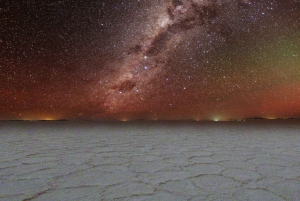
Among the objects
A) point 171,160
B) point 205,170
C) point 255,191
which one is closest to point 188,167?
point 205,170

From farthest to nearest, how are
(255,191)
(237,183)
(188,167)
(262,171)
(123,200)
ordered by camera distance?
(188,167) → (262,171) → (237,183) → (255,191) → (123,200)

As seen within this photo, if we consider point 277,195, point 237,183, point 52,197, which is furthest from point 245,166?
point 52,197

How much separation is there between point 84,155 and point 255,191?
189cm

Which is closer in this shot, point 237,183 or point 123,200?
point 123,200

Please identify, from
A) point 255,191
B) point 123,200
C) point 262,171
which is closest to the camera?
point 123,200

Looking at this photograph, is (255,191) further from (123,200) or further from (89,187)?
(89,187)

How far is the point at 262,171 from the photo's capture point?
2.01 metres

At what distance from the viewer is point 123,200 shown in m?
1.37

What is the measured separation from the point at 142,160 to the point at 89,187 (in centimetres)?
92

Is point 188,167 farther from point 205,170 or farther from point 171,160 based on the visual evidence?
point 171,160

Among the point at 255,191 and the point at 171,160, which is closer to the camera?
the point at 255,191

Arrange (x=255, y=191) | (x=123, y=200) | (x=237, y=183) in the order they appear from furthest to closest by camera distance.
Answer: (x=237, y=183) → (x=255, y=191) → (x=123, y=200)

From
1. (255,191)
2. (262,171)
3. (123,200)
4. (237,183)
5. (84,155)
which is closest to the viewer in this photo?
(123,200)

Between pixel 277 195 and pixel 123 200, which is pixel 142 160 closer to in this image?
pixel 123 200
